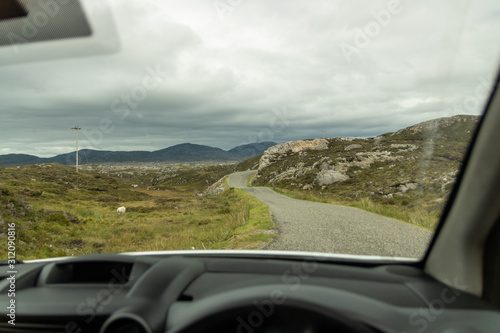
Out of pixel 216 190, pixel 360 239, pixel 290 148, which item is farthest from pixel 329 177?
pixel 290 148

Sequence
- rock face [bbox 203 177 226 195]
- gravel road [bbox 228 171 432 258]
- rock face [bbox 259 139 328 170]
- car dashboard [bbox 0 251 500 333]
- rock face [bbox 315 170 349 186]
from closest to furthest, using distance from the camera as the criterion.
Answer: car dashboard [bbox 0 251 500 333]
gravel road [bbox 228 171 432 258]
rock face [bbox 315 170 349 186]
rock face [bbox 203 177 226 195]
rock face [bbox 259 139 328 170]

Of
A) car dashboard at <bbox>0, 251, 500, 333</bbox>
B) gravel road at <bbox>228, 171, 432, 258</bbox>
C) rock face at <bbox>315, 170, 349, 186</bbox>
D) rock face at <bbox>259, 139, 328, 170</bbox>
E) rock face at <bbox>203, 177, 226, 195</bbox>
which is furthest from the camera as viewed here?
rock face at <bbox>259, 139, 328, 170</bbox>

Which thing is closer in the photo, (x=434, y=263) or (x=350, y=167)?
(x=434, y=263)

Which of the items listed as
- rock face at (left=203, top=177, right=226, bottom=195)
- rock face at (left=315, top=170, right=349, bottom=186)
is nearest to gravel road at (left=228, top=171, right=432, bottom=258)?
rock face at (left=315, top=170, right=349, bottom=186)

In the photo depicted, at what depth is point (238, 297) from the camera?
64.5 inches

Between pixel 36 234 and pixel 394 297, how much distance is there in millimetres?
10692

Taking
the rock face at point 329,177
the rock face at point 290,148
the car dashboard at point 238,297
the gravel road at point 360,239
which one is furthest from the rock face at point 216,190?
the car dashboard at point 238,297

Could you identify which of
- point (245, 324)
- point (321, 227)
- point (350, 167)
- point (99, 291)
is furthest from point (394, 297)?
point (350, 167)

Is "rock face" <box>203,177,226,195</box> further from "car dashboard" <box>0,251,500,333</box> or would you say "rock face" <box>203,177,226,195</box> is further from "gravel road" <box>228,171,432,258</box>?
"car dashboard" <box>0,251,500,333</box>

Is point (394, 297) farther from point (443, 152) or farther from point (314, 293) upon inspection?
point (443, 152)

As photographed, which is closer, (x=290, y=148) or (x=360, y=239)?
(x=360, y=239)

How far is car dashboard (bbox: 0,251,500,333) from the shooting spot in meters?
1.52

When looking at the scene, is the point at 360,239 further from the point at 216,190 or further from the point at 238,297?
the point at 216,190

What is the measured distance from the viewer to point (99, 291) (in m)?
2.17
